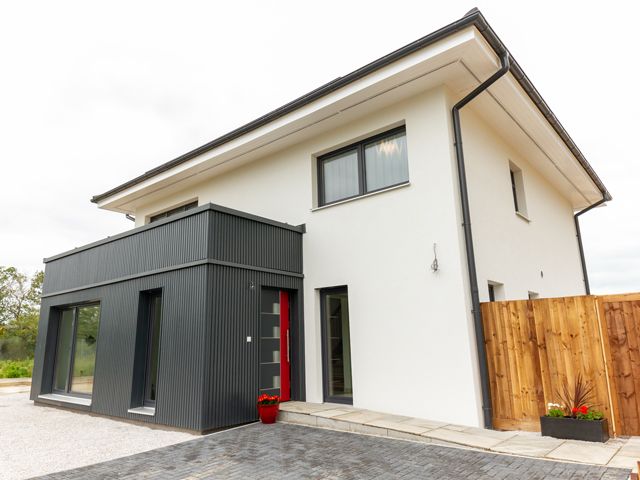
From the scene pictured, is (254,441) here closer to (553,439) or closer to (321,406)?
(321,406)

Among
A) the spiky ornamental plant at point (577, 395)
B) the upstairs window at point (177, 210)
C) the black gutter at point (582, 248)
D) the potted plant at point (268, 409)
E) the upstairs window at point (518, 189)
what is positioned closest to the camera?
the spiky ornamental plant at point (577, 395)

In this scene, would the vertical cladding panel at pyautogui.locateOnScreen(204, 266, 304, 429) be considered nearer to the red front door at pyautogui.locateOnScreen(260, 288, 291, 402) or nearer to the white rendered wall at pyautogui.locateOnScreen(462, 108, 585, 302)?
the red front door at pyautogui.locateOnScreen(260, 288, 291, 402)

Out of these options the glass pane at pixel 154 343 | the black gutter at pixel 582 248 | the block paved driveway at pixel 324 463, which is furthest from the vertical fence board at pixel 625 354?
the black gutter at pixel 582 248

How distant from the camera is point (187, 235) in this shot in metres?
6.84

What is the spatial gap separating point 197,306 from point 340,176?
3.84 metres

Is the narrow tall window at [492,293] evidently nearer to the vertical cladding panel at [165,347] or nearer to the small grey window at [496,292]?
the small grey window at [496,292]

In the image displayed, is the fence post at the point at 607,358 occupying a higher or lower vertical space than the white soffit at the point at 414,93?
lower

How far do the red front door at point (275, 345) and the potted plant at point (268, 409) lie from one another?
0.49m

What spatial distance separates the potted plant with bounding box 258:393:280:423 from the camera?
6430 millimetres

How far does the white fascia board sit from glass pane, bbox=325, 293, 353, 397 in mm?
3503

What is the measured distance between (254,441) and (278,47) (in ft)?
30.6

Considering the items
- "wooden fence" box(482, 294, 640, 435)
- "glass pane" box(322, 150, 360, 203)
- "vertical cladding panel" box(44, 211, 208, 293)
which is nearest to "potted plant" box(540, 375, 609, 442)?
"wooden fence" box(482, 294, 640, 435)

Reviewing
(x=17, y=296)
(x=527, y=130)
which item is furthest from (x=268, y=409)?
(x=17, y=296)

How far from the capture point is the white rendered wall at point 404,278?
19.8 feet
